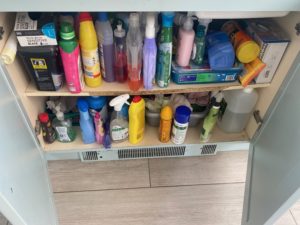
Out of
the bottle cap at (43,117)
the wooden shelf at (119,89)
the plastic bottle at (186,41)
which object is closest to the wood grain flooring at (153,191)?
the bottle cap at (43,117)

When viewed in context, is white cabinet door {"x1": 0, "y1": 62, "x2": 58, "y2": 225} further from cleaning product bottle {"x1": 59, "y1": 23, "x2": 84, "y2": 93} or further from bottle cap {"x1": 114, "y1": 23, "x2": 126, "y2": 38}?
bottle cap {"x1": 114, "y1": 23, "x2": 126, "y2": 38}

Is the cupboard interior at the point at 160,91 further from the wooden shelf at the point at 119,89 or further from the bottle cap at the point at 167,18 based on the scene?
the bottle cap at the point at 167,18

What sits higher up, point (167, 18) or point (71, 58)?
point (167, 18)

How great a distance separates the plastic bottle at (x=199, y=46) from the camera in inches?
32.6

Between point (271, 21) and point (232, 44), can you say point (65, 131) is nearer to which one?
point (232, 44)

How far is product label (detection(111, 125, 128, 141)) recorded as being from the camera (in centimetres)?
103

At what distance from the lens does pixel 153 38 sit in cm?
77

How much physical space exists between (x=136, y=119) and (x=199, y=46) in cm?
33

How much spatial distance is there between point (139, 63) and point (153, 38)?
11cm

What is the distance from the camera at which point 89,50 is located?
0.79 m

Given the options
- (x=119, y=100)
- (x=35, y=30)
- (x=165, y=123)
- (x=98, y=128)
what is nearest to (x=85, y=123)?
(x=98, y=128)

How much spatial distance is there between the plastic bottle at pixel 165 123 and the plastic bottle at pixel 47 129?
16.1 inches

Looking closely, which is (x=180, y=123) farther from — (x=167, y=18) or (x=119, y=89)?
(x=167, y=18)

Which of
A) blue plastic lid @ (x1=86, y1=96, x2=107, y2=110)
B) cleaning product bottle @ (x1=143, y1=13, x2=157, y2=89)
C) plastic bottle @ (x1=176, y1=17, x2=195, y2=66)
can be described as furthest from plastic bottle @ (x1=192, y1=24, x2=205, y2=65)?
blue plastic lid @ (x1=86, y1=96, x2=107, y2=110)
